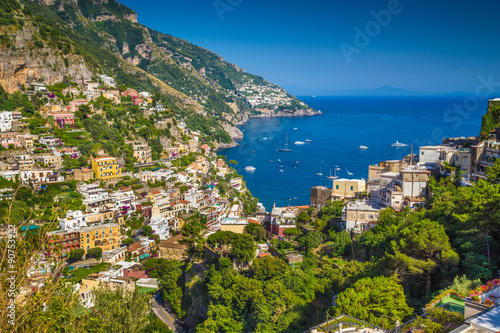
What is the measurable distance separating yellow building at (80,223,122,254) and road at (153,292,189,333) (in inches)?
166

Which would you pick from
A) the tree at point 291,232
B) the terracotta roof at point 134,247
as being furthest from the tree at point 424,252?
the terracotta roof at point 134,247

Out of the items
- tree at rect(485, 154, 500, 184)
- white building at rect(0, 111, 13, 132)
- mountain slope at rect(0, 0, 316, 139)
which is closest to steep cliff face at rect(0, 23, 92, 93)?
mountain slope at rect(0, 0, 316, 139)

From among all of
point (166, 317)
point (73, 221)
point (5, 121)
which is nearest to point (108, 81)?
point (5, 121)

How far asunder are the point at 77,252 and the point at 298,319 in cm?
1160

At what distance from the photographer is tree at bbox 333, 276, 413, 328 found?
6.77 metres

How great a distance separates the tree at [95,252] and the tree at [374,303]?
13.6 meters

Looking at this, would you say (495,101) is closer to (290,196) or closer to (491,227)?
(491,227)

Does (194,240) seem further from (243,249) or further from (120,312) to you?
(120,312)

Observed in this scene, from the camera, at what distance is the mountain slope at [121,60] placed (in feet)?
110

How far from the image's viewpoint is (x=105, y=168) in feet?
83.1

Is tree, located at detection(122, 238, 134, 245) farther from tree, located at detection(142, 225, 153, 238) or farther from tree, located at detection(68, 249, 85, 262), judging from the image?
tree, located at detection(68, 249, 85, 262)

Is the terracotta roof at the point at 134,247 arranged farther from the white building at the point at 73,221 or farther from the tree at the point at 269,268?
the tree at the point at 269,268

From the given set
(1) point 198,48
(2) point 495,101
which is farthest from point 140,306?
(1) point 198,48

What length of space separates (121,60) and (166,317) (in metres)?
53.0
